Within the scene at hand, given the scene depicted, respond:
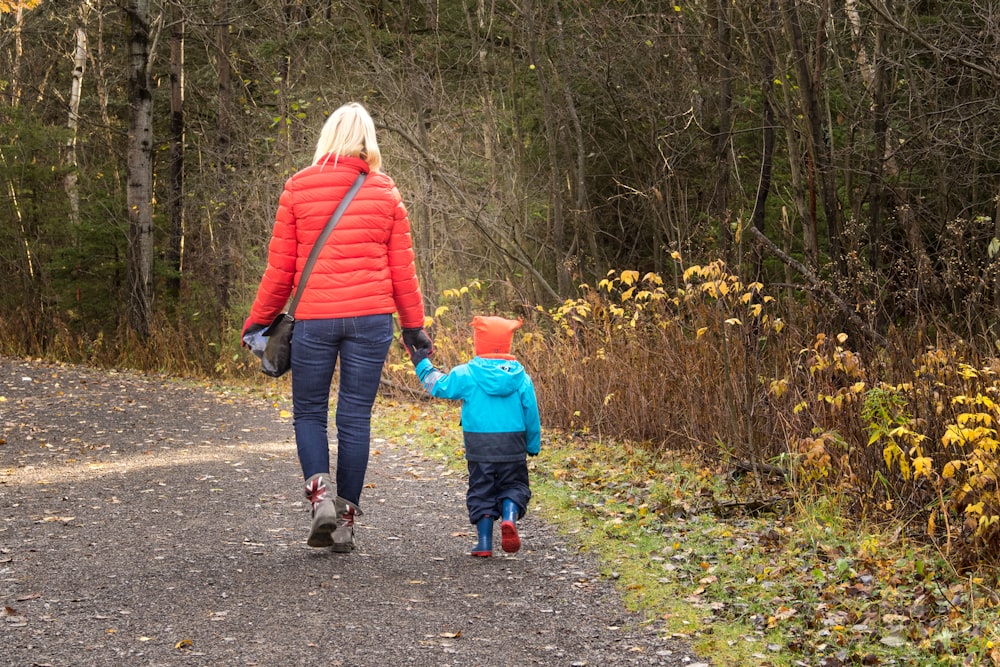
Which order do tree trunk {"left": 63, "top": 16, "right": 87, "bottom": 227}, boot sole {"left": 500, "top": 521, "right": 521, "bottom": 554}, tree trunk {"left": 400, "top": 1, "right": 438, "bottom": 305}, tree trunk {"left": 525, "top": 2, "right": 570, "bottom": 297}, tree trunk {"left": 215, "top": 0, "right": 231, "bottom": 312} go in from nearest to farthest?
boot sole {"left": 500, "top": 521, "right": 521, "bottom": 554} < tree trunk {"left": 525, "top": 2, "right": 570, "bottom": 297} < tree trunk {"left": 400, "top": 1, "right": 438, "bottom": 305} < tree trunk {"left": 215, "top": 0, "right": 231, "bottom": 312} < tree trunk {"left": 63, "top": 16, "right": 87, "bottom": 227}

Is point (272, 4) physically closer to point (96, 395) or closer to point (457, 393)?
point (96, 395)

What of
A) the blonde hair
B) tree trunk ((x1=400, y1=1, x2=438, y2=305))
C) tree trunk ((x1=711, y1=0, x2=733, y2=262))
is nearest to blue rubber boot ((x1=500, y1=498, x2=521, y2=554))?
the blonde hair

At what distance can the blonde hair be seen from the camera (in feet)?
18.3

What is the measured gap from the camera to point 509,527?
18.4 ft

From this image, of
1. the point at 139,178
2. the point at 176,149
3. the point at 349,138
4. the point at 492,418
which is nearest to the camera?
the point at 349,138

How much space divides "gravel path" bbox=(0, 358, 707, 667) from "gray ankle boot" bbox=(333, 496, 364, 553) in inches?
2.4

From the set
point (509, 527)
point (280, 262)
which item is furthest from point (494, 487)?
point (280, 262)

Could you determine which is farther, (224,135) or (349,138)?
(224,135)

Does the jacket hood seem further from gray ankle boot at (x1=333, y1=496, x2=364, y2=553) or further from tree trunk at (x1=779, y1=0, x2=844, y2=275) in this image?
tree trunk at (x1=779, y1=0, x2=844, y2=275)

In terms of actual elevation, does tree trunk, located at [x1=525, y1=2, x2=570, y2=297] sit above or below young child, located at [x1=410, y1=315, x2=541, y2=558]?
above

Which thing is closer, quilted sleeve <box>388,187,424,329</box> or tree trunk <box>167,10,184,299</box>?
quilted sleeve <box>388,187,424,329</box>

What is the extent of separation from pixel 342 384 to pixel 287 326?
46cm

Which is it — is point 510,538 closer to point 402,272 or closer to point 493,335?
point 493,335

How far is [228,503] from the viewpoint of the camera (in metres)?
7.18
